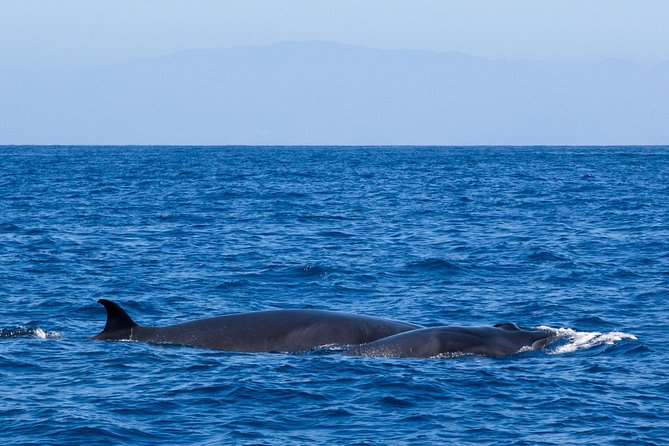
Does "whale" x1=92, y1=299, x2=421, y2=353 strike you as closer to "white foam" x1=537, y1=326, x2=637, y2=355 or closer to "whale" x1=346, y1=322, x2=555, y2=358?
"whale" x1=346, y1=322, x2=555, y2=358

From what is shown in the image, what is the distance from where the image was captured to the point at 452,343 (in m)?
18.9

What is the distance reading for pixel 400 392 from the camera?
1623 centimetres

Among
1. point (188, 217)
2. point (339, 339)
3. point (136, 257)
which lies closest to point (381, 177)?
point (188, 217)

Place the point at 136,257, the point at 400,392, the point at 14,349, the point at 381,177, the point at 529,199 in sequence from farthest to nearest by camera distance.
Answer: the point at 381,177 → the point at 529,199 → the point at 136,257 → the point at 14,349 → the point at 400,392

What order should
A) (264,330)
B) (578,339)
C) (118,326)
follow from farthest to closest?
(578,339)
(118,326)
(264,330)

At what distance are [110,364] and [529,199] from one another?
44.7 m

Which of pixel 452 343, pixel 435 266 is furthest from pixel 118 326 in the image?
pixel 435 266

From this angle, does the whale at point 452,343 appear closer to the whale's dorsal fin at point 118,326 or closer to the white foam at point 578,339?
the white foam at point 578,339

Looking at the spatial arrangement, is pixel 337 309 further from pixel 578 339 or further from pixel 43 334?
pixel 43 334

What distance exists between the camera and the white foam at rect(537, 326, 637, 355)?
19453 millimetres

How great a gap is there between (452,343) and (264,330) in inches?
127

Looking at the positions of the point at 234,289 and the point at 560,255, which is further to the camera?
the point at 560,255

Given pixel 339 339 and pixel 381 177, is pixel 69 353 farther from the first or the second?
pixel 381 177

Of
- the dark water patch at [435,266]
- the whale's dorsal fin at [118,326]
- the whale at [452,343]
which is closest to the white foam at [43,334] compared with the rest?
the whale's dorsal fin at [118,326]
